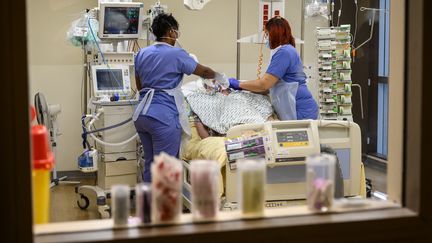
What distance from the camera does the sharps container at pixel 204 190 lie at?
1.56 m

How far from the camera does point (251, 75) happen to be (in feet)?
22.3

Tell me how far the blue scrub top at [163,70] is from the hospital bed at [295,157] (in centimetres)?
64

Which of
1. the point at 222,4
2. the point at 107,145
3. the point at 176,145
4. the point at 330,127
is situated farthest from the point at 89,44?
the point at 330,127

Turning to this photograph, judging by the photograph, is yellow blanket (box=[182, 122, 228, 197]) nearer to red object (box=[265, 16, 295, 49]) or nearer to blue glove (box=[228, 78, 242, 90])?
blue glove (box=[228, 78, 242, 90])

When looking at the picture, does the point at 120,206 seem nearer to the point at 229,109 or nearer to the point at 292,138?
the point at 292,138

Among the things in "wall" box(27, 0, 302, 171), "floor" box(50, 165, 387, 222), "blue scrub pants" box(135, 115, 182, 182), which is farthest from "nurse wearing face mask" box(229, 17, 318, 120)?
"wall" box(27, 0, 302, 171)

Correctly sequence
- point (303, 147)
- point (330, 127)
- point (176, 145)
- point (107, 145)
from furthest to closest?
point (107, 145)
point (176, 145)
point (330, 127)
point (303, 147)

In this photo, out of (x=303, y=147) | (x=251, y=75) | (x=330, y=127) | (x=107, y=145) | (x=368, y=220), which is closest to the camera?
(x=368, y=220)

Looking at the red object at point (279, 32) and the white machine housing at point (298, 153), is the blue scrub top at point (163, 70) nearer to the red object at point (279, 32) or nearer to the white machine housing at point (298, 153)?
the red object at point (279, 32)

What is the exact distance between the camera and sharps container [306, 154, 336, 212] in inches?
64.6

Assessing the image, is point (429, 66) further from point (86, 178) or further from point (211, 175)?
point (86, 178)

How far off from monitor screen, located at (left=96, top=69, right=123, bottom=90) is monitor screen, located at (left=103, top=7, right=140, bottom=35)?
12.8 inches

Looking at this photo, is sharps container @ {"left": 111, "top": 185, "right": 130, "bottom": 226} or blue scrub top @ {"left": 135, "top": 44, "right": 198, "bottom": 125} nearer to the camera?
sharps container @ {"left": 111, "top": 185, "right": 130, "bottom": 226}

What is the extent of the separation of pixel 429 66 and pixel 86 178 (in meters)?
5.26
